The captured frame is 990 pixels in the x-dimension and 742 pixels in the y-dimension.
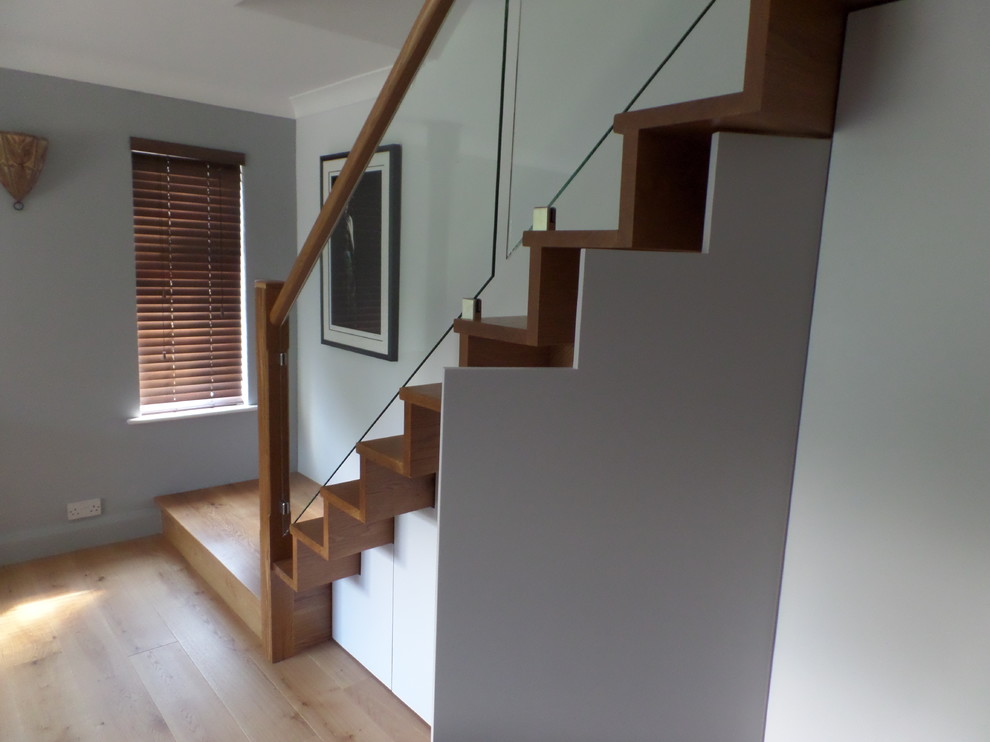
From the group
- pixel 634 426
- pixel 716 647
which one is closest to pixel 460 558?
pixel 634 426

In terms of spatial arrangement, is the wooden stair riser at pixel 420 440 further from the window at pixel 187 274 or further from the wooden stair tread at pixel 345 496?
the window at pixel 187 274

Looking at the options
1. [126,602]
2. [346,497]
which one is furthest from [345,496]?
[126,602]

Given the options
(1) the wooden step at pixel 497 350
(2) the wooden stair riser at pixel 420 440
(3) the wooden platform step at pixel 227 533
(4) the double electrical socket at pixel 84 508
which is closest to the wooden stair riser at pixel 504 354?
(1) the wooden step at pixel 497 350

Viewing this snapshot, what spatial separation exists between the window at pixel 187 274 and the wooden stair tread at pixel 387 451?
1.98m

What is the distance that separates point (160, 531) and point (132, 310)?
116 cm

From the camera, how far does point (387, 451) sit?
185 centimetres

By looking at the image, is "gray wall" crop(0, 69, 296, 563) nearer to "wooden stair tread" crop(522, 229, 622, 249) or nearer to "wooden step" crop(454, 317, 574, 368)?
"wooden step" crop(454, 317, 574, 368)

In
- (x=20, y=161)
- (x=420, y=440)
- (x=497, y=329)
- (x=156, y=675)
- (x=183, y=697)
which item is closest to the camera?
(x=497, y=329)

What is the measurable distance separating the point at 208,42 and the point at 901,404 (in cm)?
279

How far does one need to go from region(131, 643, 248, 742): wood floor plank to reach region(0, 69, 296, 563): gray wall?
1.14 metres

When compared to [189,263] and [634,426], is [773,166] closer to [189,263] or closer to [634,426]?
[634,426]

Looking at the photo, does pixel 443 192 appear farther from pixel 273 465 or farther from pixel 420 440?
pixel 273 465

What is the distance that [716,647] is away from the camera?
1277 mm

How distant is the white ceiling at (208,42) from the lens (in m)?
2.34
